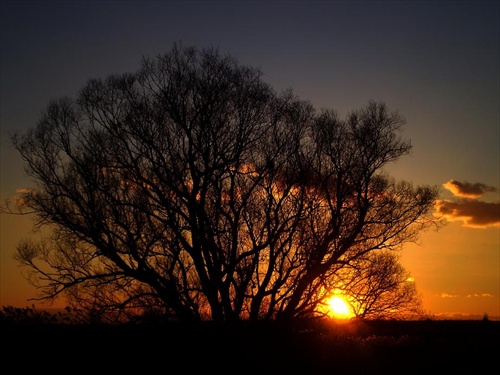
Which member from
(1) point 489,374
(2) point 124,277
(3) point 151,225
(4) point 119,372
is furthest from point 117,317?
(1) point 489,374

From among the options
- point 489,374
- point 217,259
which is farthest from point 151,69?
point 489,374

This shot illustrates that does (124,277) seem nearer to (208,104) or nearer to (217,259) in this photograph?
(217,259)

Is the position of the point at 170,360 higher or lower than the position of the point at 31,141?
lower

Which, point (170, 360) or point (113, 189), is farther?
point (113, 189)

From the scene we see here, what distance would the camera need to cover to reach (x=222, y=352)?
13.8 metres

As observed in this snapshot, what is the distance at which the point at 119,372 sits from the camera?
12305mm

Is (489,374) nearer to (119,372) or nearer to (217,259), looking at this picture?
(119,372)

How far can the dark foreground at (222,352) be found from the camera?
503 inches

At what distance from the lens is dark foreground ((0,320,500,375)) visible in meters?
12.8

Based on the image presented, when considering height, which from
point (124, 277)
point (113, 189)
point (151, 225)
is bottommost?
point (124, 277)

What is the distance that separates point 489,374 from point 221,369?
5.97 meters

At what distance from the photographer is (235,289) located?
73.3 feet

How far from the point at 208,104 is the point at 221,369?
1128cm

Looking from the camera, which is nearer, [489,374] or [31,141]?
[489,374]
